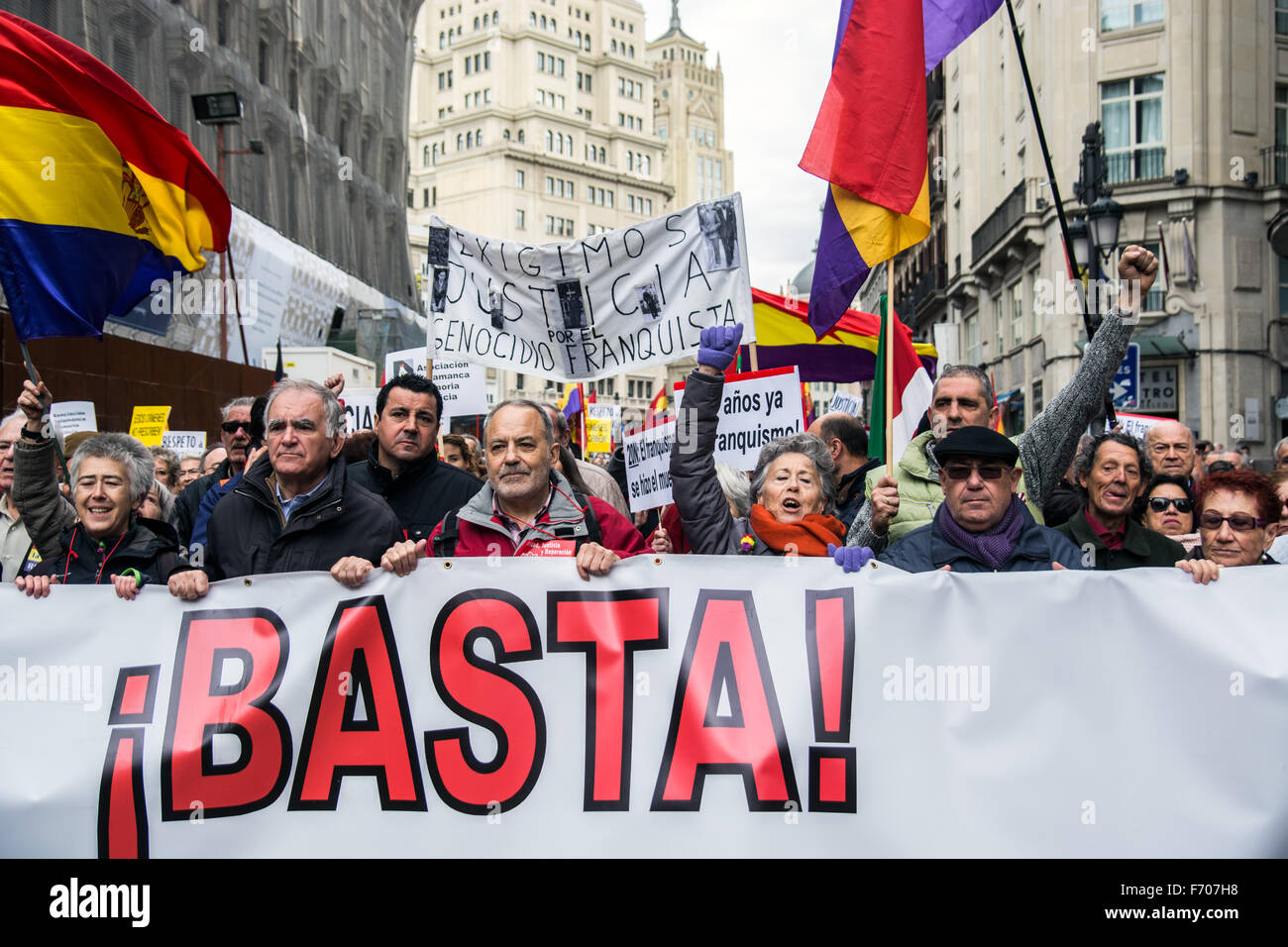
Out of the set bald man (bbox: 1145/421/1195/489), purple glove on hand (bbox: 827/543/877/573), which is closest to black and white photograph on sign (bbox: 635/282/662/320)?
bald man (bbox: 1145/421/1195/489)

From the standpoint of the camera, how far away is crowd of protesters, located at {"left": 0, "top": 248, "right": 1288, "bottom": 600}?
3805mm

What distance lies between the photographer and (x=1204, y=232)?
26578 mm

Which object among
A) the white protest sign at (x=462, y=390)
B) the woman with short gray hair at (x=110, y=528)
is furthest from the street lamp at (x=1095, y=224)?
the woman with short gray hair at (x=110, y=528)

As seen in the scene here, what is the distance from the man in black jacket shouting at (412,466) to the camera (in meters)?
5.10

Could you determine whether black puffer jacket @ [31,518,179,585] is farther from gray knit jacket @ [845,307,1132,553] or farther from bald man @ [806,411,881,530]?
bald man @ [806,411,881,530]

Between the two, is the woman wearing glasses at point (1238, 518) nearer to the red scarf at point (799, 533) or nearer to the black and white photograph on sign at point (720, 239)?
the red scarf at point (799, 533)

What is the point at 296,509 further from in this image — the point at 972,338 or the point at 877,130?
the point at 972,338

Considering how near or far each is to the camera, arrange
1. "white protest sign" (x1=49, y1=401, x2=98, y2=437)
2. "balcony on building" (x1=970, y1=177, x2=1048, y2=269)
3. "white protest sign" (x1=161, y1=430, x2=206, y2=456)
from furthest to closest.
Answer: "balcony on building" (x1=970, y1=177, x2=1048, y2=269) < "white protest sign" (x1=161, y1=430, x2=206, y2=456) < "white protest sign" (x1=49, y1=401, x2=98, y2=437)

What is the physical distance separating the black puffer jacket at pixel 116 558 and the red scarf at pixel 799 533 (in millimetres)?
1998

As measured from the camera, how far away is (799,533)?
13.8 ft

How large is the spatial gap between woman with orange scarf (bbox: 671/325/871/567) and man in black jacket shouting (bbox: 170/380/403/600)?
40.4 inches
